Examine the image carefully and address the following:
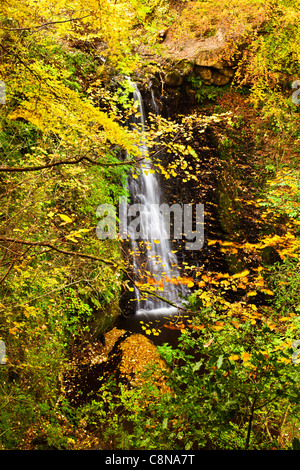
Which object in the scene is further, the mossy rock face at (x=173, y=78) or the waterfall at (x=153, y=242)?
the mossy rock face at (x=173, y=78)

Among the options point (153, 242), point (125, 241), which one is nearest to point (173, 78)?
point (153, 242)

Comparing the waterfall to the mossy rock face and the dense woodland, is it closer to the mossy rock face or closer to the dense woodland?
the dense woodland

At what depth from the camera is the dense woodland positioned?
233 cm

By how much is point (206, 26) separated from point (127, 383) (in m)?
14.5

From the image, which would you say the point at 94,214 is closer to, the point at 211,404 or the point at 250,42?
the point at 211,404

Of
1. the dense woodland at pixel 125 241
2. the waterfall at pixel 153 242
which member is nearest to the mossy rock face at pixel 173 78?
the dense woodland at pixel 125 241

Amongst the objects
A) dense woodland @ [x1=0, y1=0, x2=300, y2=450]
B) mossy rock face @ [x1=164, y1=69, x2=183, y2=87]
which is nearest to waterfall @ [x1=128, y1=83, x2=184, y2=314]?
dense woodland @ [x1=0, y1=0, x2=300, y2=450]

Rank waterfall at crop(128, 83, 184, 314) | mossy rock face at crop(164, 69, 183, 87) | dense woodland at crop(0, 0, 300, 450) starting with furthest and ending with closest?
1. mossy rock face at crop(164, 69, 183, 87)
2. waterfall at crop(128, 83, 184, 314)
3. dense woodland at crop(0, 0, 300, 450)

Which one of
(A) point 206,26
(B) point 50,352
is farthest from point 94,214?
(A) point 206,26

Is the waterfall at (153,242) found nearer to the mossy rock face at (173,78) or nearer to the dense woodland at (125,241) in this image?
the dense woodland at (125,241)

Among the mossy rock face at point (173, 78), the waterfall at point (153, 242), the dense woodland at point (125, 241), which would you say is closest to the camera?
the dense woodland at point (125, 241)

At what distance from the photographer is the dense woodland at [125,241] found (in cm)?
233

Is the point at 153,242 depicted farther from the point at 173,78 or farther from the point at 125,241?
the point at 173,78
